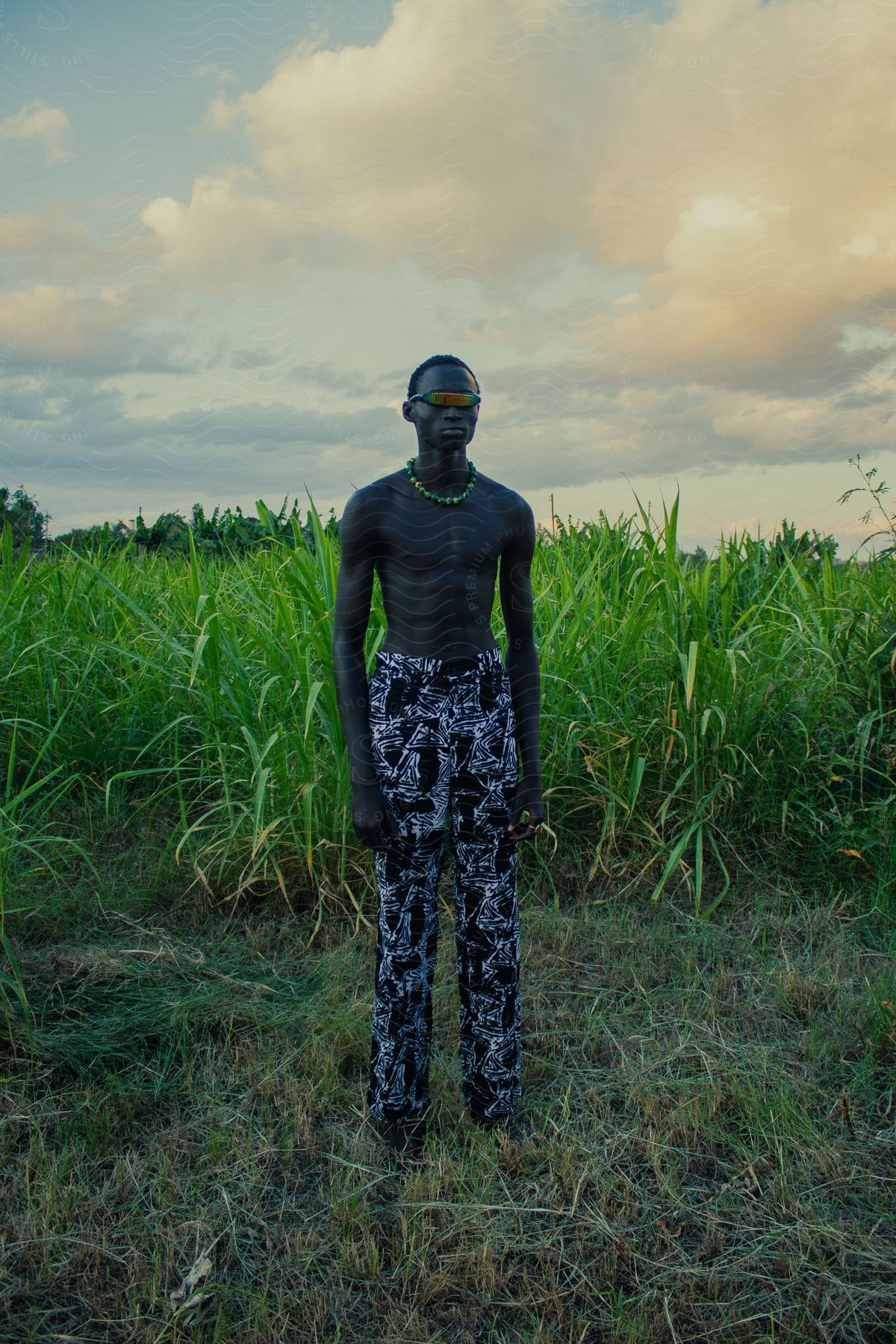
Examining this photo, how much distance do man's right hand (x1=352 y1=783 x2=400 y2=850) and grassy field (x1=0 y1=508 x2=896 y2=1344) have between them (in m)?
0.78

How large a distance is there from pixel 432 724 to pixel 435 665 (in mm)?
127

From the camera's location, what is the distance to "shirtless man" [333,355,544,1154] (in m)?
2.04

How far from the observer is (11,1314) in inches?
72.2

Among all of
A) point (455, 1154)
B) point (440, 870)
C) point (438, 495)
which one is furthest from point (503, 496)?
point (455, 1154)

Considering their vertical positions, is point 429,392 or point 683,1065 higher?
point 429,392

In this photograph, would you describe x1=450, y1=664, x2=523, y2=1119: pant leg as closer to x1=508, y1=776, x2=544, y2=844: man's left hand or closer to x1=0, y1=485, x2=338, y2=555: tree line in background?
x1=508, y1=776, x2=544, y2=844: man's left hand

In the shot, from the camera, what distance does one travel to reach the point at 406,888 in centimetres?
213

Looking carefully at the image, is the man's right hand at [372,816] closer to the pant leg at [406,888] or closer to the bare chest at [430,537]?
the pant leg at [406,888]

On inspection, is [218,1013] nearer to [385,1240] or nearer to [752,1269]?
[385,1240]

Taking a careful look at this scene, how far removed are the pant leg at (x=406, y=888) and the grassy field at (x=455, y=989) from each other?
0.64 feet

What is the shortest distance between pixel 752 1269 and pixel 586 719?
2139mm

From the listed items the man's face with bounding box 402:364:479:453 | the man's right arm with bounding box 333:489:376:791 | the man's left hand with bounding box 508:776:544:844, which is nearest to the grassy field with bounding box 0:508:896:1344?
the man's left hand with bounding box 508:776:544:844

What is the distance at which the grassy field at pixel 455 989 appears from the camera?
1899 millimetres

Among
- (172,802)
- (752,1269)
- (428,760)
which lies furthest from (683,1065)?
(172,802)
